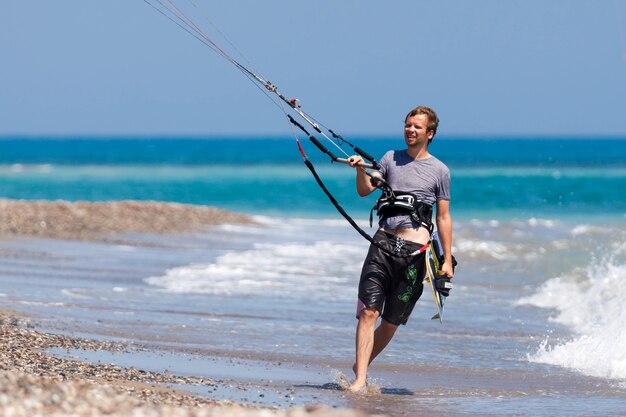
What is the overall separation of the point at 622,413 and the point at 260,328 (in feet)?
13.2

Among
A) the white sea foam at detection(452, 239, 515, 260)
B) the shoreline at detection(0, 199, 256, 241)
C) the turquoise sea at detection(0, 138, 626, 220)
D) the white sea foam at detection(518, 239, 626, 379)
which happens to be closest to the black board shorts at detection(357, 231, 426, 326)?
the white sea foam at detection(518, 239, 626, 379)

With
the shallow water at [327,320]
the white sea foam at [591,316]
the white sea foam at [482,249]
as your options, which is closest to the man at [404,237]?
the shallow water at [327,320]

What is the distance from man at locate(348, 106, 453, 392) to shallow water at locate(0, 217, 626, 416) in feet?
1.59

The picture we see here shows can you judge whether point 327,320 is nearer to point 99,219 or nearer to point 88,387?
point 88,387

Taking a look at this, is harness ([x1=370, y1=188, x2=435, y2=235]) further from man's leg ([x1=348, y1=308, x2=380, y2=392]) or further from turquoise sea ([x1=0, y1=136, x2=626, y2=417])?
turquoise sea ([x1=0, y1=136, x2=626, y2=417])

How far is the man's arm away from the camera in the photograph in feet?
23.8

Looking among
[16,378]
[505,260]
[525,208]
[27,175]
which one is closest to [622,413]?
[16,378]

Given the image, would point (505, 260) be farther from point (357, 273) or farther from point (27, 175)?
point (27, 175)

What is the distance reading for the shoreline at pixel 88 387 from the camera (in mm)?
5207

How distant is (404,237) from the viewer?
722cm

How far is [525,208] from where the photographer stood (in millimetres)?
39219

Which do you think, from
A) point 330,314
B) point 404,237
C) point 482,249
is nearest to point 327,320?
point 330,314

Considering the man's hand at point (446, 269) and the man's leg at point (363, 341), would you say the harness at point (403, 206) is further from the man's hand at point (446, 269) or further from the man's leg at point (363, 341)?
the man's leg at point (363, 341)

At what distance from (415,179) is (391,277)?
615mm
